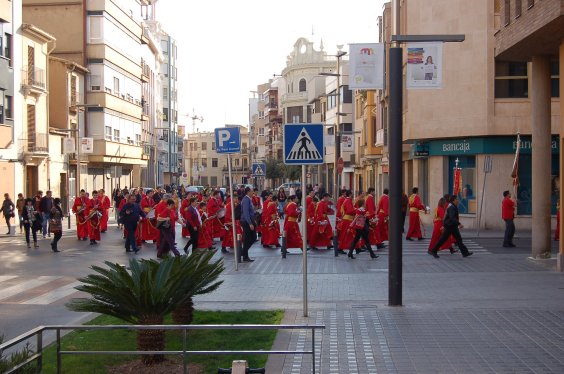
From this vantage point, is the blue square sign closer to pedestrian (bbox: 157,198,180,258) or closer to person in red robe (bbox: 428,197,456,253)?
pedestrian (bbox: 157,198,180,258)

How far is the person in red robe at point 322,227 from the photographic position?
24391 mm

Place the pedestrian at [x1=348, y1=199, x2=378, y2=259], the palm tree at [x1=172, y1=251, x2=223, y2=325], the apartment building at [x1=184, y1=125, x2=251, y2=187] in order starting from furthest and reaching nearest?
1. the apartment building at [x1=184, y1=125, x2=251, y2=187]
2. the pedestrian at [x1=348, y1=199, x2=378, y2=259]
3. the palm tree at [x1=172, y1=251, x2=223, y2=325]

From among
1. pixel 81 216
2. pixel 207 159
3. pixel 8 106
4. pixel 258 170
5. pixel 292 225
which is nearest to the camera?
pixel 292 225

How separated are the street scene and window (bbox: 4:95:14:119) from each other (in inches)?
4.3

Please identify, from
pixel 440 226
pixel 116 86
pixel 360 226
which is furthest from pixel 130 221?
pixel 116 86

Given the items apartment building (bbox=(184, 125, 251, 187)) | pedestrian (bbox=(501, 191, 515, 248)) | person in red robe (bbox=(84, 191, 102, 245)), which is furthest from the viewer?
apartment building (bbox=(184, 125, 251, 187))

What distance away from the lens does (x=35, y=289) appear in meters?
15.7

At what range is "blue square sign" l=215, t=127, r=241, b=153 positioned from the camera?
58.0 feet

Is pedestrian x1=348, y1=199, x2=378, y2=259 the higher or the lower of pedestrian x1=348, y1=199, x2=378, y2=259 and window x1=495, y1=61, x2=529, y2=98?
the lower

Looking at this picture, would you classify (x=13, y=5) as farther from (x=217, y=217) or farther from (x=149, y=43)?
(x=149, y=43)

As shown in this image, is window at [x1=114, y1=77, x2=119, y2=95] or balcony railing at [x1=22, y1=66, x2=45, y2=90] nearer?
balcony railing at [x1=22, y1=66, x2=45, y2=90]

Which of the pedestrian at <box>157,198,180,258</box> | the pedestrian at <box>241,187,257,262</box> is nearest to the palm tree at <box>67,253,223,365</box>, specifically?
the pedestrian at <box>157,198,180,258</box>

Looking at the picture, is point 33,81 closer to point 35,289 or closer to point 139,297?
point 35,289

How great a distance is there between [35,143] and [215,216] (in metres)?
20.0
